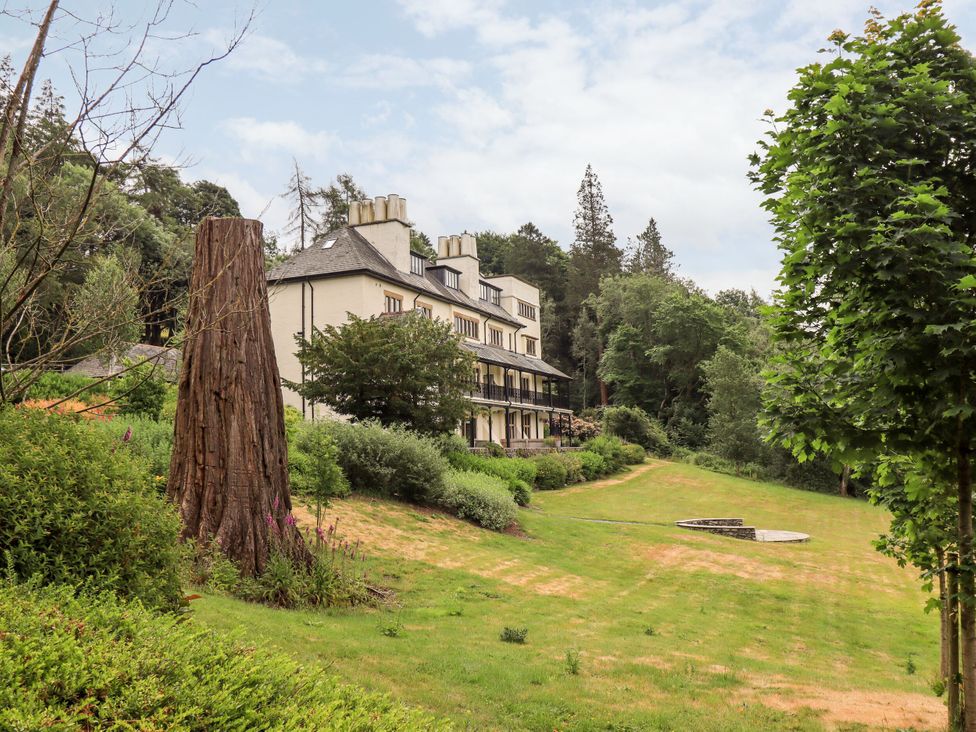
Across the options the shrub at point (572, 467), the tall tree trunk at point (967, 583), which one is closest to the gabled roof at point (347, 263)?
the shrub at point (572, 467)

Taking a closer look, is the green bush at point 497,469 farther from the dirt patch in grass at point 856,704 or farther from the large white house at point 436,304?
the dirt patch in grass at point 856,704

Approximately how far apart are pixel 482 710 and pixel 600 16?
27.5ft

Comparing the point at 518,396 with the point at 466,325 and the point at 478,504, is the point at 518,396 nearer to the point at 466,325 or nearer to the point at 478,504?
the point at 466,325

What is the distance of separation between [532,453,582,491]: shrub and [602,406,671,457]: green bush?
16.5m

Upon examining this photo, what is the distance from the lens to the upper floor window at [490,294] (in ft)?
176

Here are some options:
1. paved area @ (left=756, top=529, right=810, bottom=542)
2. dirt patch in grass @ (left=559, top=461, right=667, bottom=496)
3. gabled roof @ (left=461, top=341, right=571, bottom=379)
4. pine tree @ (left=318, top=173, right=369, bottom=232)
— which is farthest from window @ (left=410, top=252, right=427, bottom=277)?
paved area @ (left=756, top=529, right=810, bottom=542)

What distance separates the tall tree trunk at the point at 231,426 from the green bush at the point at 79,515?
4544 mm

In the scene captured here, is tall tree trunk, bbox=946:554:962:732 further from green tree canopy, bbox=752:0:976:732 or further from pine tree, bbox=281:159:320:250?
pine tree, bbox=281:159:320:250

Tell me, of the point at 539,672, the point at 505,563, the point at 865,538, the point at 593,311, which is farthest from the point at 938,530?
the point at 593,311

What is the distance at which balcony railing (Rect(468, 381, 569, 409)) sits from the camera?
44281mm

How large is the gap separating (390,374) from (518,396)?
26.4 metres

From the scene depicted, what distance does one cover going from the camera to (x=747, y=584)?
57.2 feet

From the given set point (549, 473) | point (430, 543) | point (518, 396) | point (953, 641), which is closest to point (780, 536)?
point (549, 473)

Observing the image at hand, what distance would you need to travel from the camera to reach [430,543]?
54.1 ft
